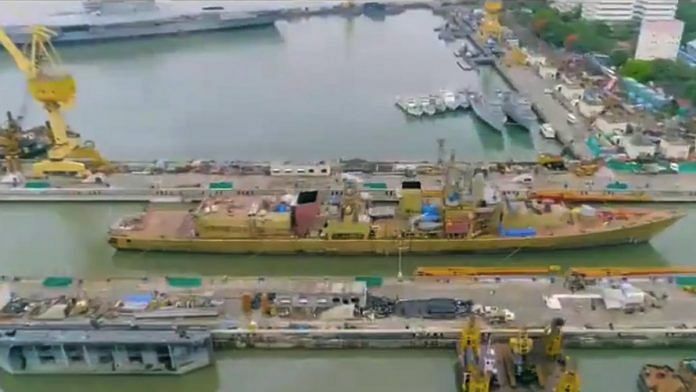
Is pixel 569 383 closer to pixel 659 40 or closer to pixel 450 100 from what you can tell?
pixel 450 100

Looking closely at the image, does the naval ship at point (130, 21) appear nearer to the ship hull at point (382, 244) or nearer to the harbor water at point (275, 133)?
the harbor water at point (275, 133)

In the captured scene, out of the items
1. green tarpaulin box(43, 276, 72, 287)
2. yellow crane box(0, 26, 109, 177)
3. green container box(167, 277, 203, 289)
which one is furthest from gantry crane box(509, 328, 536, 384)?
yellow crane box(0, 26, 109, 177)

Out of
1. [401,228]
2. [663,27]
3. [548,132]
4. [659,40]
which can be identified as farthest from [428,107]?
[663,27]

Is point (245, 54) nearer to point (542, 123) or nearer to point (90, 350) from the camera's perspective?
point (542, 123)

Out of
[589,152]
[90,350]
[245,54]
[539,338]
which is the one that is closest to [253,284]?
[90,350]

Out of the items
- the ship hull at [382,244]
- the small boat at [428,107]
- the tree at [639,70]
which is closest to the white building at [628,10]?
the tree at [639,70]

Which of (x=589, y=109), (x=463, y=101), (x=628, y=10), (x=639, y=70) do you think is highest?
(x=628, y=10)

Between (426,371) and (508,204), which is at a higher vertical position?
(508,204)
